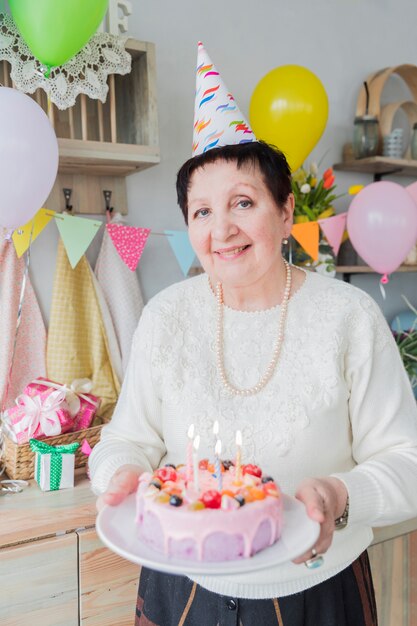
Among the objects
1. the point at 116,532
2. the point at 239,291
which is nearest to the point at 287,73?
the point at 239,291

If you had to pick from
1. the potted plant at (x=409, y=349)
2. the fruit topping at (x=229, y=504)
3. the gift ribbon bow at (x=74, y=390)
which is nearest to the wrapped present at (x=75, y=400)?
the gift ribbon bow at (x=74, y=390)

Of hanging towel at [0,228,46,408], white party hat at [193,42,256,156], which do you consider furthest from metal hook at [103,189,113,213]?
white party hat at [193,42,256,156]

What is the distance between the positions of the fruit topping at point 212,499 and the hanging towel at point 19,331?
3.73 ft

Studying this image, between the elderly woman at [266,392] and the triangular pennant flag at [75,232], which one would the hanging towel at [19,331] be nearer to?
the triangular pennant flag at [75,232]

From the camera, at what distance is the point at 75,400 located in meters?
1.67

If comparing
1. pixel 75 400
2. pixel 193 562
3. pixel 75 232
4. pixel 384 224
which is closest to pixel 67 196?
pixel 75 232

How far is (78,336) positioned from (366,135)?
1.40 m

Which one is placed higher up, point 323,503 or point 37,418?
point 323,503

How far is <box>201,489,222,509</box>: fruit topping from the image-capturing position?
81 cm

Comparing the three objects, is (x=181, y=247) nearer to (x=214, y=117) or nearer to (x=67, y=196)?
(x=67, y=196)

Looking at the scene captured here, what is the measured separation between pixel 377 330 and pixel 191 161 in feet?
1.57

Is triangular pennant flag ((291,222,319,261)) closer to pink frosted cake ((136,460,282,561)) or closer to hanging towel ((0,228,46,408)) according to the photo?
hanging towel ((0,228,46,408))

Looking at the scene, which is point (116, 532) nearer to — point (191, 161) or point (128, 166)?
point (191, 161)

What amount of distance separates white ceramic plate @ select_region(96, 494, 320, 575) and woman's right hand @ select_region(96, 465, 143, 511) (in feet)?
0.04
